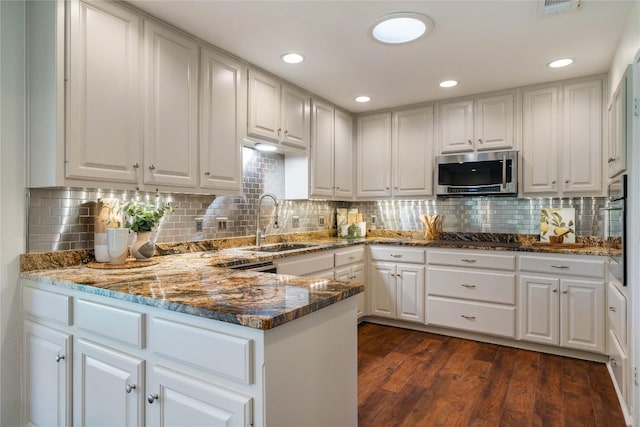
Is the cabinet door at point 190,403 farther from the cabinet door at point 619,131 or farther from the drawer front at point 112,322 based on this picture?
the cabinet door at point 619,131

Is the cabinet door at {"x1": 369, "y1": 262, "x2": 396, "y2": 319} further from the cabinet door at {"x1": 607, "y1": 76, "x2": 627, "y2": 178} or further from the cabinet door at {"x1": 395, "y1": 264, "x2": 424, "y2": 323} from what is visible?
the cabinet door at {"x1": 607, "y1": 76, "x2": 627, "y2": 178}

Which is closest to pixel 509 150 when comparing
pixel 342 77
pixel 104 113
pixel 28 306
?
pixel 342 77

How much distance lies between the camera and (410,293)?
371 cm

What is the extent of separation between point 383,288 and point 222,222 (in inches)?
71.2

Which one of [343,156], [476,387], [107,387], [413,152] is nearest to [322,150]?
[343,156]

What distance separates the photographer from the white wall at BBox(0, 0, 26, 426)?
74.9 inches

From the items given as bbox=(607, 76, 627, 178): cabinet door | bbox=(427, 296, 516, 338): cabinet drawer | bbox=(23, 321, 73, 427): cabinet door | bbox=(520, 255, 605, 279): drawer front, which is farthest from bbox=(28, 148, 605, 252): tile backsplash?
bbox=(607, 76, 627, 178): cabinet door

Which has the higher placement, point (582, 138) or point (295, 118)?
point (295, 118)

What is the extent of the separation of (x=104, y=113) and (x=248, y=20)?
1.04 metres

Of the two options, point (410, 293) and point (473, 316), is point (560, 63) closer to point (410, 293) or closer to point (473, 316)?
point (473, 316)

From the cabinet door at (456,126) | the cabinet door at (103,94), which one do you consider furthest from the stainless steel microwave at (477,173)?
the cabinet door at (103,94)

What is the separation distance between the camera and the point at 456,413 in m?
2.19

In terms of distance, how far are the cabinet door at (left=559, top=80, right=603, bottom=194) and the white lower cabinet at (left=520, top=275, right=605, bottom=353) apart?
34.8 inches

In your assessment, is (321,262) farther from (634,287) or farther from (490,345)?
(634,287)
